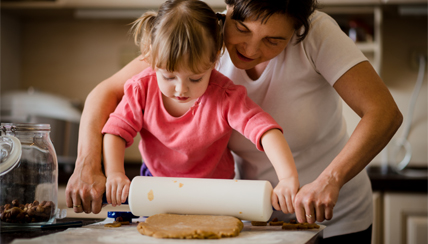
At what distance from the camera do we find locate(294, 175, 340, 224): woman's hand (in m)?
0.74

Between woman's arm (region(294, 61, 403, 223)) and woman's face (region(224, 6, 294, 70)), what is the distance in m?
0.16

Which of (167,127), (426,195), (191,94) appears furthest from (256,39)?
(426,195)

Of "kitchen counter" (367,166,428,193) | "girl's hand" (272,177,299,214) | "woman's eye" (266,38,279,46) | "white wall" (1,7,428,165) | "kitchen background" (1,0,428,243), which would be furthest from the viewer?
"white wall" (1,7,428,165)

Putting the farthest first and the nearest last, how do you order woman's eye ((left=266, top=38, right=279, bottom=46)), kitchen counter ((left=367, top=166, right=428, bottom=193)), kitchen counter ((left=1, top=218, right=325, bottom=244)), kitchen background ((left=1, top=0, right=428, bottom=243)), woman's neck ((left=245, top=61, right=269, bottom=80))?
kitchen background ((left=1, top=0, right=428, bottom=243)) → kitchen counter ((left=367, top=166, right=428, bottom=193)) → woman's neck ((left=245, top=61, right=269, bottom=80)) → woman's eye ((left=266, top=38, right=279, bottom=46)) → kitchen counter ((left=1, top=218, right=325, bottom=244))

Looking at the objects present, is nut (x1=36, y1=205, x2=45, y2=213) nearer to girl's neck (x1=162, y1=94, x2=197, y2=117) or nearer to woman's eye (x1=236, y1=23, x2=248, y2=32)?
girl's neck (x1=162, y1=94, x2=197, y2=117)

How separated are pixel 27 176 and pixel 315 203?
0.54 m

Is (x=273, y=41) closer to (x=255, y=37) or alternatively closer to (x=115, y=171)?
(x=255, y=37)

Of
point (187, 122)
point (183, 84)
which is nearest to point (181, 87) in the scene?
point (183, 84)

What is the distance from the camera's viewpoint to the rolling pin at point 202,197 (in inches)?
30.0

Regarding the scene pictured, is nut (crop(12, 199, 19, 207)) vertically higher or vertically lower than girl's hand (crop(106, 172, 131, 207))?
lower

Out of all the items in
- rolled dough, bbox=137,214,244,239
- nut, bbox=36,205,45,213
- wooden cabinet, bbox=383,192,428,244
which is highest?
nut, bbox=36,205,45,213

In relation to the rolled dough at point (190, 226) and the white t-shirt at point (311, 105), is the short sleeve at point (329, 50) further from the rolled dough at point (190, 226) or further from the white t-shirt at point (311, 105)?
the rolled dough at point (190, 226)

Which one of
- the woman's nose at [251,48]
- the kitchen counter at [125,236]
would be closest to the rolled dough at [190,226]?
the kitchen counter at [125,236]

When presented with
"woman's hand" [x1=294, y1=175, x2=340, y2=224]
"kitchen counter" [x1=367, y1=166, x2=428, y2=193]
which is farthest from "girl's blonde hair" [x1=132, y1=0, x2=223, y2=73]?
"kitchen counter" [x1=367, y1=166, x2=428, y2=193]
